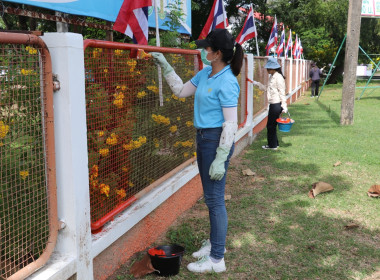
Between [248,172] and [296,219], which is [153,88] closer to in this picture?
[296,219]

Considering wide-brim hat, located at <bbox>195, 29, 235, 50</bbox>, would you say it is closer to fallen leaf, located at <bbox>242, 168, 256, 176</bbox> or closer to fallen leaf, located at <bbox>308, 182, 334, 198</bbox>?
fallen leaf, located at <bbox>308, 182, 334, 198</bbox>

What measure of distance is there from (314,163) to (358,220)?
8.43 feet

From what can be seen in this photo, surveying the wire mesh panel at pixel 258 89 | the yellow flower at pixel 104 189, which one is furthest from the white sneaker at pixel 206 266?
the wire mesh panel at pixel 258 89

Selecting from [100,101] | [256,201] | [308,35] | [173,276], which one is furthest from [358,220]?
[308,35]

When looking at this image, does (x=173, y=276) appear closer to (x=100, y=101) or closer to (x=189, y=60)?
(x=100, y=101)

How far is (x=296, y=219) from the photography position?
482cm

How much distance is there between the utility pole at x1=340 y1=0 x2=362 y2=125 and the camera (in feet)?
37.9

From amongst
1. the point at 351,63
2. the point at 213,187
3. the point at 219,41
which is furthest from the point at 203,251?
the point at 351,63

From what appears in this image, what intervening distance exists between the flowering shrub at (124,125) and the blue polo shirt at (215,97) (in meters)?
0.56

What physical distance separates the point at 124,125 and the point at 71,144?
2.83 feet

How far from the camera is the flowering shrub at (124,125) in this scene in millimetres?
3117

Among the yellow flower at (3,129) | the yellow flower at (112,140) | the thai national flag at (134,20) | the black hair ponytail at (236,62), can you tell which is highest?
the thai national flag at (134,20)

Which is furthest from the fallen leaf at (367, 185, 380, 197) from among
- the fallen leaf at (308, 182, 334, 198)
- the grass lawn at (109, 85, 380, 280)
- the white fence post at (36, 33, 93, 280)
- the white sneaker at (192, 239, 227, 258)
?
the white fence post at (36, 33, 93, 280)

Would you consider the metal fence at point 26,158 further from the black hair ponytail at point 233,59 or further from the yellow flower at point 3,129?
the black hair ponytail at point 233,59
